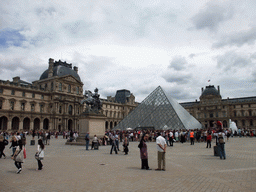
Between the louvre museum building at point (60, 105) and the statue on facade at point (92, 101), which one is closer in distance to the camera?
the statue on facade at point (92, 101)

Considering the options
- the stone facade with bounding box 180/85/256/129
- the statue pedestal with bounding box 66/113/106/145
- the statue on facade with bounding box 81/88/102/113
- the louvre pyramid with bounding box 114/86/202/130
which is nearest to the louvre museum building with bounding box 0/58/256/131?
the stone facade with bounding box 180/85/256/129

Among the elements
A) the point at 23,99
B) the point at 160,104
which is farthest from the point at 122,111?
the point at 160,104

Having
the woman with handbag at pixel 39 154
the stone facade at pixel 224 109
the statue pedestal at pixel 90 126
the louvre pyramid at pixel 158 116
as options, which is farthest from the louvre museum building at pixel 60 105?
the woman with handbag at pixel 39 154

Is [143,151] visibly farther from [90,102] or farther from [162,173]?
[90,102]

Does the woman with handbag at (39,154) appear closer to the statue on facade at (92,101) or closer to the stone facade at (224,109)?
the statue on facade at (92,101)

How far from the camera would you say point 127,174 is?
6.50 metres

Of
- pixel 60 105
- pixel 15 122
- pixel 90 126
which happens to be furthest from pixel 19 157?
pixel 60 105

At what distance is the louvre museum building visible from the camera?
152 feet

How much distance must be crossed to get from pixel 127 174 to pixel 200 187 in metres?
2.26

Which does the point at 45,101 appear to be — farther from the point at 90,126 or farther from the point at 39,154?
the point at 39,154

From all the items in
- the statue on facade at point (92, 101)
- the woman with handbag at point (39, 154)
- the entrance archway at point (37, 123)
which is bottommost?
the woman with handbag at point (39, 154)

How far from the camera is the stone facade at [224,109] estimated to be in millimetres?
71750

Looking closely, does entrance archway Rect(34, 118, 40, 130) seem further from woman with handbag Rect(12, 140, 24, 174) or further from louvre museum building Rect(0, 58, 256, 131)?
woman with handbag Rect(12, 140, 24, 174)

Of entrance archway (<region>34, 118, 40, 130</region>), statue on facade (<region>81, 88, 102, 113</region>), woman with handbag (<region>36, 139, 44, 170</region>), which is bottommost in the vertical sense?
woman with handbag (<region>36, 139, 44, 170</region>)
